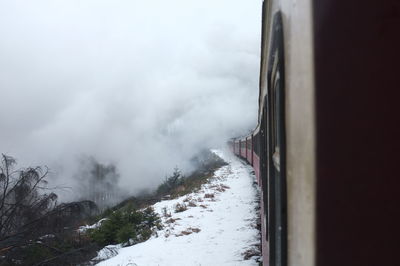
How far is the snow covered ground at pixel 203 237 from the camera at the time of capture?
19.1ft

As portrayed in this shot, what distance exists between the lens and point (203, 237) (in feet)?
22.9

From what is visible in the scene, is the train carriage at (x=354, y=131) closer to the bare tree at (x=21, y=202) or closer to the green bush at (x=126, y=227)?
the bare tree at (x=21, y=202)

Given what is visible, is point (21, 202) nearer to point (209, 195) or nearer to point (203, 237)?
point (203, 237)

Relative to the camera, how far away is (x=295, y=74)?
893mm

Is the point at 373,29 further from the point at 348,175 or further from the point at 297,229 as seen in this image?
the point at 297,229

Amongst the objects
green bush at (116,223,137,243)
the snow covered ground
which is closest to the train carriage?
the snow covered ground

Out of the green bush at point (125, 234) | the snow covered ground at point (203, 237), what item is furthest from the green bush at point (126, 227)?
the snow covered ground at point (203, 237)

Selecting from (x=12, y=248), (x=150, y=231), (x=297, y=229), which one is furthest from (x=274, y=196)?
(x=150, y=231)

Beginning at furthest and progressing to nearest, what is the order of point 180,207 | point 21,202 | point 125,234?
point 180,207 → point 125,234 → point 21,202

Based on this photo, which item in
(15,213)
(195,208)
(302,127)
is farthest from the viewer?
(195,208)

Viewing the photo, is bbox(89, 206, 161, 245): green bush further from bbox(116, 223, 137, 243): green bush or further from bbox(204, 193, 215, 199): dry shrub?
bbox(204, 193, 215, 199): dry shrub

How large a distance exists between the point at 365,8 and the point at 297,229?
0.57 m

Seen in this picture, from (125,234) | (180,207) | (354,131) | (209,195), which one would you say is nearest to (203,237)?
(125,234)

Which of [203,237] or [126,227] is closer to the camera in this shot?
[203,237]
